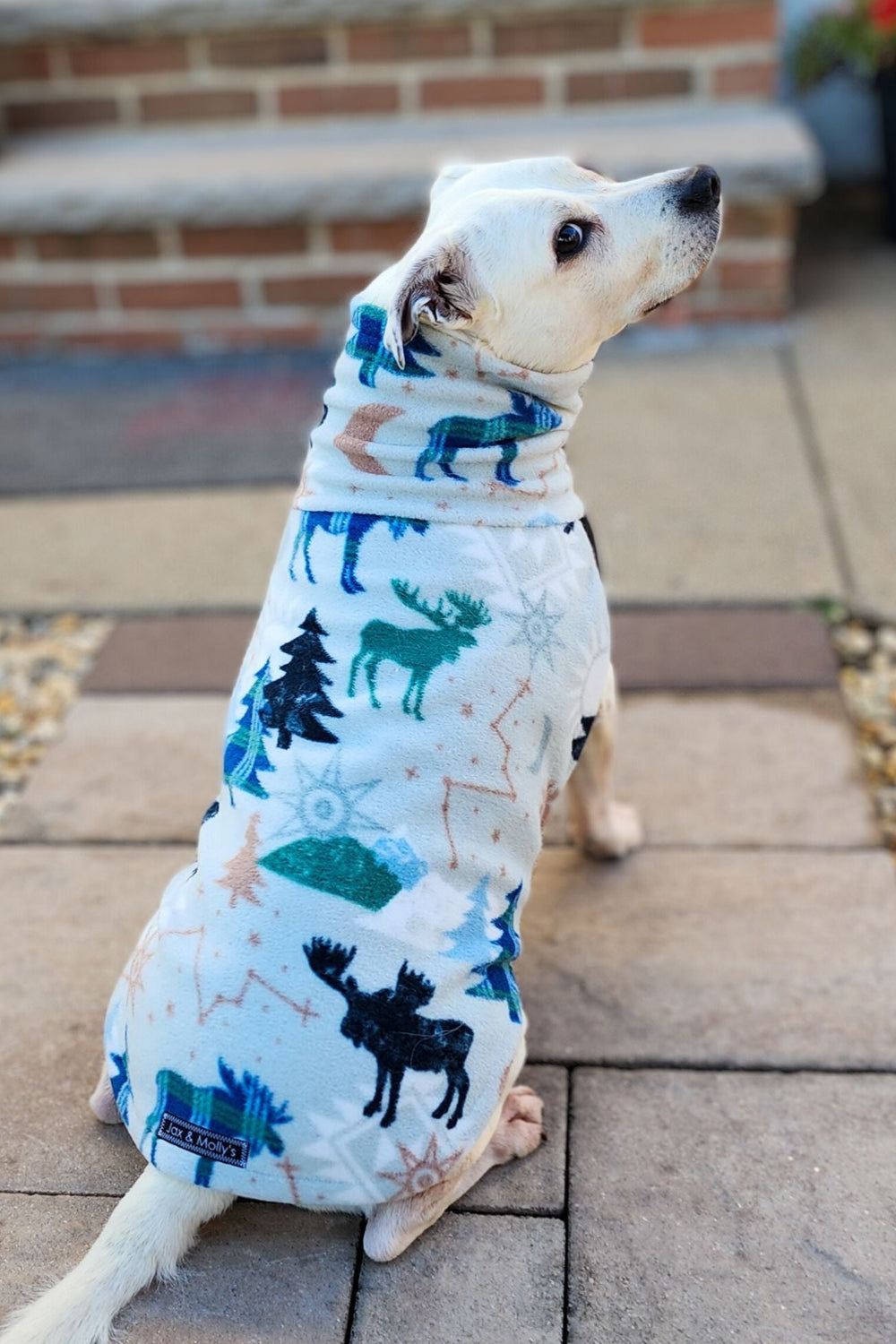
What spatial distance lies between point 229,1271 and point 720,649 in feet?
6.05

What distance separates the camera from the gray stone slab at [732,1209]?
178cm

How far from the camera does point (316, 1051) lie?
169 centimetres

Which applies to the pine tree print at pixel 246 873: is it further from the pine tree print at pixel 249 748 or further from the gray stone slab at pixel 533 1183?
the gray stone slab at pixel 533 1183

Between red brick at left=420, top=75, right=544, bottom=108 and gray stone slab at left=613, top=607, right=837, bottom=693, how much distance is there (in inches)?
92.4

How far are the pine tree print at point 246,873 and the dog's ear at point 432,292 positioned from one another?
664mm

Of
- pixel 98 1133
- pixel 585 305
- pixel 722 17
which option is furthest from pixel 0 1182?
pixel 722 17

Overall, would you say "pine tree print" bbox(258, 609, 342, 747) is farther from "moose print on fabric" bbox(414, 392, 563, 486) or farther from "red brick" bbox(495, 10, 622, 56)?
"red brick" bbox(495, 10, 622, 56)

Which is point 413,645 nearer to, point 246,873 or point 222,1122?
point 246,873

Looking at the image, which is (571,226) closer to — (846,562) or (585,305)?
(585,305)

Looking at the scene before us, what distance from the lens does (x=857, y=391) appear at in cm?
414

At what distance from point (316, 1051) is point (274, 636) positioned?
0.56 meters

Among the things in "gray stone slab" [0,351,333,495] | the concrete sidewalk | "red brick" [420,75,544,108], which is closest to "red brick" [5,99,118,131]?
"gray stone slab" [0,351,333,495]

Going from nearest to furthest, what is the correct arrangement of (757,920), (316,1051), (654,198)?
(316,1051) < (654,198) < (757,920)

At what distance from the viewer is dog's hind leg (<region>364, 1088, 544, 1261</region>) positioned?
183cm
